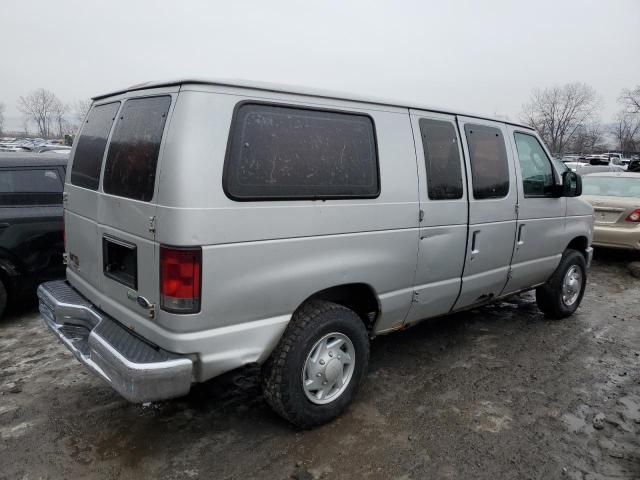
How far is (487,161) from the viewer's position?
4.24m

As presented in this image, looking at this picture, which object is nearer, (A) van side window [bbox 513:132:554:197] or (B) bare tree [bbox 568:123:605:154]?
(A) van side window [bbox 513:132:554:197]

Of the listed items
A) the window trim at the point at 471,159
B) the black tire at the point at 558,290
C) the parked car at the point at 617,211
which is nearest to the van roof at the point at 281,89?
the window trim at the point at 471,159

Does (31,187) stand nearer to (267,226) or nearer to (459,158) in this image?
(267,226)

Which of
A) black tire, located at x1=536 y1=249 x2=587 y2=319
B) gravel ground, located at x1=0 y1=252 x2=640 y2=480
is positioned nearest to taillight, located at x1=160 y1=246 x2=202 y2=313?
gravel ground, located at x1=0 y1=252 x2=640 y2=480

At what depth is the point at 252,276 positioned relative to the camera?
8.94 feet

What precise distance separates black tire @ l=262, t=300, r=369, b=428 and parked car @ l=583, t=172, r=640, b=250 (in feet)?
21.6

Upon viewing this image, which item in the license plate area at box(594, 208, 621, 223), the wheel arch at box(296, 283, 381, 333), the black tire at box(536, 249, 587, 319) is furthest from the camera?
the license plate area at box(594, 208, 621, 223)

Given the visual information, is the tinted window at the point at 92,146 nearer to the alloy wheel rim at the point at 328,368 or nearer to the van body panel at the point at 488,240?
the alloy wheel rim at the point at 328,368

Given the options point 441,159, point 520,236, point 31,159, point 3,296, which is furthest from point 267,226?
point 31,159

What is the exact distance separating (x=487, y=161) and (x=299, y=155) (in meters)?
2.05

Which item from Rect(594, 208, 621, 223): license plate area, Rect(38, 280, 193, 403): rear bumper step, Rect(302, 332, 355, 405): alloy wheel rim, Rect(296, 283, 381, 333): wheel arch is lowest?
Rect(302, 332, 355, 405): alloy wheel rim

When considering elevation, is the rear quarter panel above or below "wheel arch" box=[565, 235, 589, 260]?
above

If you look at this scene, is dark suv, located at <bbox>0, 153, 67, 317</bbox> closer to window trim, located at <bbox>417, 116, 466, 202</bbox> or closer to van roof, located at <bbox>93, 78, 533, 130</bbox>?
van roof, located at <bbox>93, 78, 533, 130</bbox>

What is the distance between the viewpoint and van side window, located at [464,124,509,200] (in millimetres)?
4105
